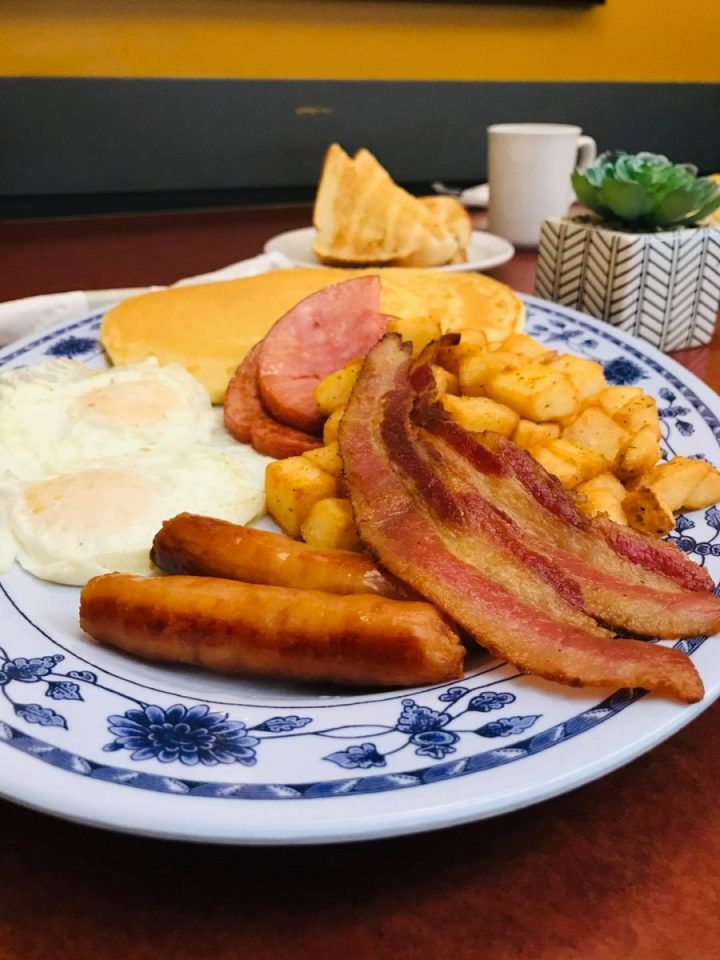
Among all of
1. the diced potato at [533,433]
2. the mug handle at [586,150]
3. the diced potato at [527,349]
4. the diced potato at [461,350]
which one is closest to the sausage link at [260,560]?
the diced potato at [533,433]

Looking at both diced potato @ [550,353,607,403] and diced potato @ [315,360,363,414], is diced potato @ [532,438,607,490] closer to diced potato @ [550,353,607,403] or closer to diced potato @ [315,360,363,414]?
diced potato @ [550,353,607,403]

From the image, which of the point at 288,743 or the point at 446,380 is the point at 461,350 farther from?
the point at 288,743

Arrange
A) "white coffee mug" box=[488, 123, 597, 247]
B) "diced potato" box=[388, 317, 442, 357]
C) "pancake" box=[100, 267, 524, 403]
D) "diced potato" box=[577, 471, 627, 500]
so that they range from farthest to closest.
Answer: "white coffee mug" box=[488, 123, 597, 247] < "pancake" box=[100, 267, 524, 403] < "diced potato" box=[388, 317, 442, 357] < "diced potato" box=[577, 471, 627, 500]

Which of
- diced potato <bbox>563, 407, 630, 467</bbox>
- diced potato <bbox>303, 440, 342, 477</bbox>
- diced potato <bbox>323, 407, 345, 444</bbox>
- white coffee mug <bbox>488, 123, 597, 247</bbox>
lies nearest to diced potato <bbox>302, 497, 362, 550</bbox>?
diced potato <bbox>303, 440, 342, 477</bbox>

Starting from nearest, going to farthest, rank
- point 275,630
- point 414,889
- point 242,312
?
point 414,889 < point 275,630 < point 242,312

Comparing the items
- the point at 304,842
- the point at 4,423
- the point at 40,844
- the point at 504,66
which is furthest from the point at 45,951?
the point at 504,66

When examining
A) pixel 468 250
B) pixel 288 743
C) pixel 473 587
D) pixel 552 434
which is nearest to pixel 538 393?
pixel 552 434

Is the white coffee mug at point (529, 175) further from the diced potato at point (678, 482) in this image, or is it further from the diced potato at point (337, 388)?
the diced potato at point (678, 482)
